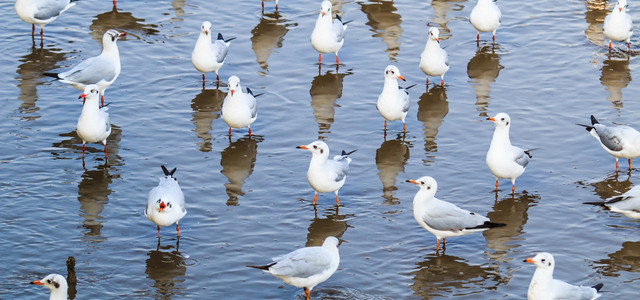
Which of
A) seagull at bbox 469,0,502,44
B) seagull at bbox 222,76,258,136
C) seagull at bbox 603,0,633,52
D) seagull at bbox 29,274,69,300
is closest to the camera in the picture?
seagull at bbox 29,274,69,300

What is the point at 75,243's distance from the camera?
43.0 ft

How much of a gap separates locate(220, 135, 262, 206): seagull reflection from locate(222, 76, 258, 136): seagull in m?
0.39

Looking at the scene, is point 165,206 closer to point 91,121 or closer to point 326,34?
point 91,121

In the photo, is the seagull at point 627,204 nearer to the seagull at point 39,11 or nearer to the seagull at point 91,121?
the seagull at point 91,121

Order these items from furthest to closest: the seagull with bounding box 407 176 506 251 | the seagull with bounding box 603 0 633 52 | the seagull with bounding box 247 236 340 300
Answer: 1. the seagull with bounding box 603 0 633 52
2. the seagull with bounding box 407 176 506 251
3. the seagull with bounding box 247 236 340 300

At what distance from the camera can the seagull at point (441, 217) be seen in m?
12.9

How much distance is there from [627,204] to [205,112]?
26.8 ft

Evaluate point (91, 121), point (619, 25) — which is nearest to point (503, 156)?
point (91, 121)

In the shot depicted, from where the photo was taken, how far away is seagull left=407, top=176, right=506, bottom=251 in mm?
12914

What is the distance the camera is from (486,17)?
812 inches

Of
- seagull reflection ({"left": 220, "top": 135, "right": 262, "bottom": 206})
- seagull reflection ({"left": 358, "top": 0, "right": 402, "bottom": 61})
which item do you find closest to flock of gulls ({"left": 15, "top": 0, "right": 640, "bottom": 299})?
seagull reflection ({"left": 220, "top": 135, "right": 262, "bottom": 206})

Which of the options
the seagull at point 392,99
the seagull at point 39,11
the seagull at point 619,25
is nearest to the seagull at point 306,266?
the seagull at point 392,99

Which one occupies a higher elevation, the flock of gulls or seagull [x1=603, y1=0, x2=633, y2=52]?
seagull [x1=603, y1=0, x2=633, y2=52]

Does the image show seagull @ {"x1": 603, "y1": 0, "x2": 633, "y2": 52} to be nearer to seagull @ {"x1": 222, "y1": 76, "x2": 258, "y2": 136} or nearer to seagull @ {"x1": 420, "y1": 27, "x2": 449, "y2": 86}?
seagull @ {"x1": 420, "y1": 27, "x2": 449, "y2": 86}
